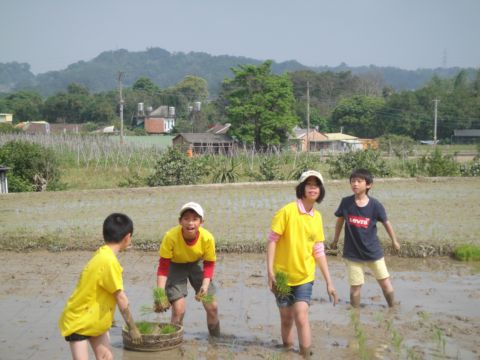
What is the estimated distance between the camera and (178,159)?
21.8 meters

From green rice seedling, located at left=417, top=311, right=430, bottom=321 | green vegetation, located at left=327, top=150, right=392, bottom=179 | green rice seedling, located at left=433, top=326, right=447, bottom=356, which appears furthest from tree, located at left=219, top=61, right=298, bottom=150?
green rice seedling, located at left=433, top=326, right=447, bottom=356

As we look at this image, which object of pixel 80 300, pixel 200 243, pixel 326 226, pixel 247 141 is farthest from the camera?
pixel 247 141

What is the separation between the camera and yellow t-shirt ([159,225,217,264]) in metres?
6.48

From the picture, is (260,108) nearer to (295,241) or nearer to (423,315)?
(423,315)

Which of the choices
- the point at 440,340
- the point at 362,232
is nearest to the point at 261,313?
the point at 362,232

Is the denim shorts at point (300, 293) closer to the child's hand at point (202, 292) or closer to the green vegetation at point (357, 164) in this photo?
the child's hand at point (202, 292)

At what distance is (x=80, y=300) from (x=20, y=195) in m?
14.2

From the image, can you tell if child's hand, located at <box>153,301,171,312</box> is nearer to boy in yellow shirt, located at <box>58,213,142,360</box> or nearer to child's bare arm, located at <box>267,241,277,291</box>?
child's bare arm, located at <box>267,241,277,291</box>

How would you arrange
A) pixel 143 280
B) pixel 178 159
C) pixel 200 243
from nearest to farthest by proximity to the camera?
1. pixel 200 243
2. pixel 143 280
3. pixel 178 159

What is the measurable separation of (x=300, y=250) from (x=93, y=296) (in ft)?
6.66

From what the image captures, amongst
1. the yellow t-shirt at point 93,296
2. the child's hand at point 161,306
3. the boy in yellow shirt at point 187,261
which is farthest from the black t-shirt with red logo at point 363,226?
the yellow t-shirt at point 93,296

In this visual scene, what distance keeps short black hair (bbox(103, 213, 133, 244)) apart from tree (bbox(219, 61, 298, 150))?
153 feet

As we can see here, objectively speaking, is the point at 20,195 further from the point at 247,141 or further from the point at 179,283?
the point at 247,141

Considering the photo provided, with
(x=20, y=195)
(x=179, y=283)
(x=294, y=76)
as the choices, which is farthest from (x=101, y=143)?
(x=294, y=76)
